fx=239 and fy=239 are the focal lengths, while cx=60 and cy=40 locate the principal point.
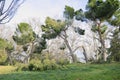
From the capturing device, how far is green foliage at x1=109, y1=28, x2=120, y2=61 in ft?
81.7

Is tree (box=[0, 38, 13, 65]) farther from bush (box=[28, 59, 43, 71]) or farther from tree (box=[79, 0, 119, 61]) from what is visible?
bush (box=[28, 59, 43, 71])

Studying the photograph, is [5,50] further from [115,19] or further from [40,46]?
[115,19]

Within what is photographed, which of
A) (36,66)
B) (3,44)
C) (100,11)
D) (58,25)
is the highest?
(100,11)

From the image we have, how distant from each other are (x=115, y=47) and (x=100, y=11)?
18.3ft

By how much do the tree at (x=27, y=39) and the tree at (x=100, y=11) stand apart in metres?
8.68

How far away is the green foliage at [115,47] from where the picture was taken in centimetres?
2489

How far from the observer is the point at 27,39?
30.6 metres

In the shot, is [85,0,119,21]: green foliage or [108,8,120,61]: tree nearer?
[85,0,119,21]: green foliage

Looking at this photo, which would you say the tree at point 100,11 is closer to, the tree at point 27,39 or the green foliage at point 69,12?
the green foliage at point 69,12

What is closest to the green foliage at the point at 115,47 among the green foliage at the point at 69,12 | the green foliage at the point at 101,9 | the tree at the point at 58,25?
the tree at the point at 58,25

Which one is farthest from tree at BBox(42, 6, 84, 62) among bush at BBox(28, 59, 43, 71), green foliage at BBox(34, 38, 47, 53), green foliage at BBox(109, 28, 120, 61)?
bush at BBox(28, 59, 43, 71)

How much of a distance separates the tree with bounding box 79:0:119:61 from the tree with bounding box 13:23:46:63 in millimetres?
8683

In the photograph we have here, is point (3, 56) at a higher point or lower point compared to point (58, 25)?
lower

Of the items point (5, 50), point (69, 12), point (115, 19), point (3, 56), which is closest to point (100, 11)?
point (115, 19)
